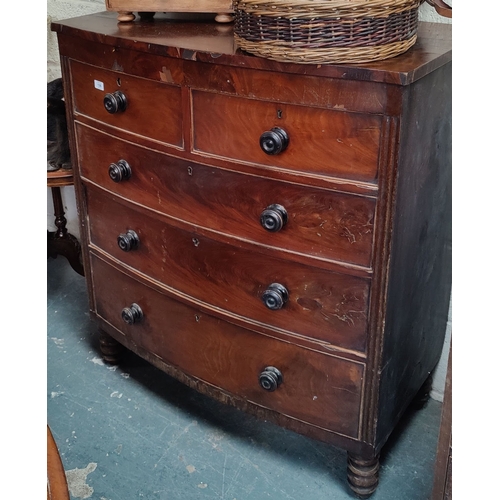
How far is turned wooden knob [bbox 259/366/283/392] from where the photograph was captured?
1563 mm

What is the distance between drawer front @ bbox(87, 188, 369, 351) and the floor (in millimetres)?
483

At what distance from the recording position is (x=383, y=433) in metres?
1.57

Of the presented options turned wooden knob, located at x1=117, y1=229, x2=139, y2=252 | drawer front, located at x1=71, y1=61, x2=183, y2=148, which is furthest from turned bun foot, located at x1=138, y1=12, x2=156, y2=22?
turned wooden knob, located at x1=117, y1=229, x2=139, y2=252

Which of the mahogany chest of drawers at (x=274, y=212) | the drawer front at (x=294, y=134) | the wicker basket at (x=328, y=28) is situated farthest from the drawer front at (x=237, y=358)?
the wicker basket at (x=328, y=28)

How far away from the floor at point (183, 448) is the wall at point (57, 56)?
11cm

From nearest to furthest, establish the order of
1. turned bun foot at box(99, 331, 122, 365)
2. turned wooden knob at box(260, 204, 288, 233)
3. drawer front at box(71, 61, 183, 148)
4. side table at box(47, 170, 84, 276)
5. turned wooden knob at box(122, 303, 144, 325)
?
turned wooden knob at box(260, 204, 288, 233) → drawer front at box(71, 61, 183, 148) → turned wooden knob at box(122, 303, 144, 325) → turned bun foot at box(99, 331, 122, 365) → side table at box(47, 170, 84, 276)

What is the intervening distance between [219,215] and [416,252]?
1.56 feet

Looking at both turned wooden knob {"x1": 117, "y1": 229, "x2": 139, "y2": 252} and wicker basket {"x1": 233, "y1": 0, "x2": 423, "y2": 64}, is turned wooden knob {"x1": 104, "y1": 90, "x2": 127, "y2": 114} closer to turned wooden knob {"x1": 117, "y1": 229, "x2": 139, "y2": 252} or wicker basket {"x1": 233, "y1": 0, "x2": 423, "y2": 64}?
turned wooden knob {"x1": 117, "y1": 229, "x2": 139, "y2": 252}

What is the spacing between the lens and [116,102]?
5.21 feet

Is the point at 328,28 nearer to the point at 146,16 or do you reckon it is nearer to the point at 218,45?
the point at 218,45

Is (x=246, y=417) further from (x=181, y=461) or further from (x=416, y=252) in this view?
(x=416, y=252)

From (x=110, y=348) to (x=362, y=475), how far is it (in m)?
0.98


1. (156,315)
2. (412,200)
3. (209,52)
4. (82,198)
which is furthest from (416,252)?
(82,198)

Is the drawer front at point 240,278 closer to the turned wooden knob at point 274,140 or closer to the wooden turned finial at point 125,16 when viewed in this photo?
the turned wooden knob at point 274,140
